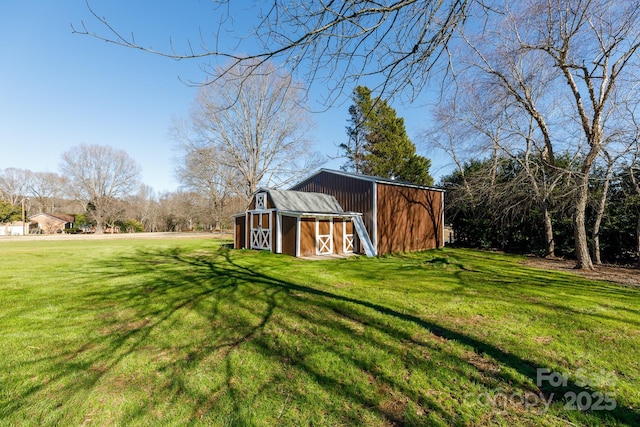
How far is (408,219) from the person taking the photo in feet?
48.3

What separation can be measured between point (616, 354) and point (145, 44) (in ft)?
18.8

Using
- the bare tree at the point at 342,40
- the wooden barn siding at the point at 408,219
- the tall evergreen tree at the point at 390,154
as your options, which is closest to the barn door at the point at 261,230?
the wooden barn siding at the point at 408,219

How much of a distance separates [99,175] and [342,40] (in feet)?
154

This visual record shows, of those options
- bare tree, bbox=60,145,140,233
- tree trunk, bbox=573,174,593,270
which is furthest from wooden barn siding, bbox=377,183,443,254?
bare tree, bbox=60,145,140,233

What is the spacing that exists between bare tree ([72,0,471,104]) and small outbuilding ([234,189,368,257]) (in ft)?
30.7

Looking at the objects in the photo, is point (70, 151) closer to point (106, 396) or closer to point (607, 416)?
point (106, 396)

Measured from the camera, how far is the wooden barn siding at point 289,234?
41.5 ft

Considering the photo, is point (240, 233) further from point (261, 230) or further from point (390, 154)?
point (390, 154)

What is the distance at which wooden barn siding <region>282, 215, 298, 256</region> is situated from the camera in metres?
12.7

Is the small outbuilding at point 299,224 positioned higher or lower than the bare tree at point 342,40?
lower

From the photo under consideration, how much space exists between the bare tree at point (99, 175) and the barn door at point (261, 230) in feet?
115

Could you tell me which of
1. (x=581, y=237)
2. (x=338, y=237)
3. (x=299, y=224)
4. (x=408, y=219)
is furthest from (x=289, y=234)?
(x=581, y=237)

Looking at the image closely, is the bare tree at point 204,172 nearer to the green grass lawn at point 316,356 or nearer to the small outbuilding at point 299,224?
the small outbuilding at point 299,224

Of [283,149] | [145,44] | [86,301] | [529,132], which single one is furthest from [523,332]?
[283,149]
